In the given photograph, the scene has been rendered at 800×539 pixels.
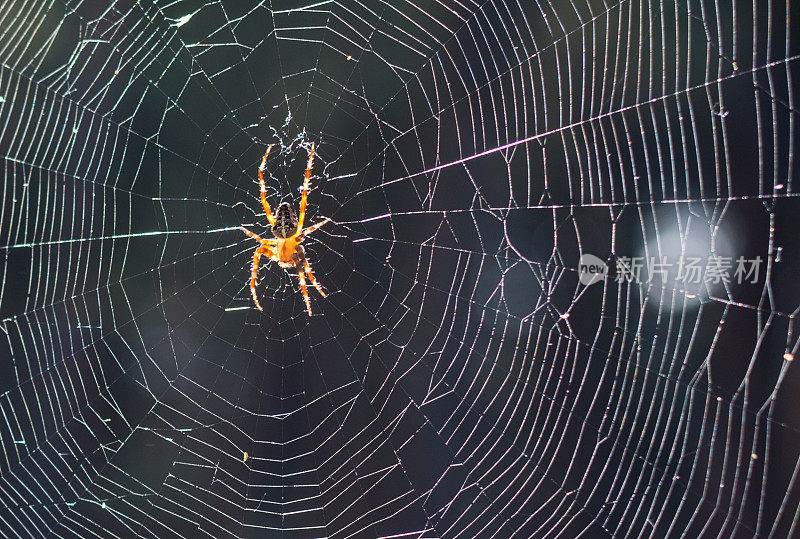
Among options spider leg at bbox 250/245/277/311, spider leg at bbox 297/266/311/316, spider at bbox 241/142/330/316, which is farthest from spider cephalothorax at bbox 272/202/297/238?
spider leg at bbox 297/266/311/316

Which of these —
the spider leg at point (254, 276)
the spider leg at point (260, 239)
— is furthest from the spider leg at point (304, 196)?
the spider leg at point (254, 276)

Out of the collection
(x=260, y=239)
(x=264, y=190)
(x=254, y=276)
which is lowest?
(x=254, y=276)

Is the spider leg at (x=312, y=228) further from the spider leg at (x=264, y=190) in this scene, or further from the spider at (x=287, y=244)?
the spider leg at (x=264, y=190)

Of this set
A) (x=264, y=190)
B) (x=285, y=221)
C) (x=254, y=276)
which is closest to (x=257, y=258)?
(x=254, y=276)

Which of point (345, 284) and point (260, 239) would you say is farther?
point (345, 284)

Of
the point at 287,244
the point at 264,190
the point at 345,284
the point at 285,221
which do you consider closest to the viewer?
the point at 264,190

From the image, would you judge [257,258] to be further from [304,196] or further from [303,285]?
[304,196]

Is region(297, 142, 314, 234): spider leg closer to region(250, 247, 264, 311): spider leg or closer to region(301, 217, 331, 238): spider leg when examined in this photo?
region(301, 217, 331, 238): spider leg
